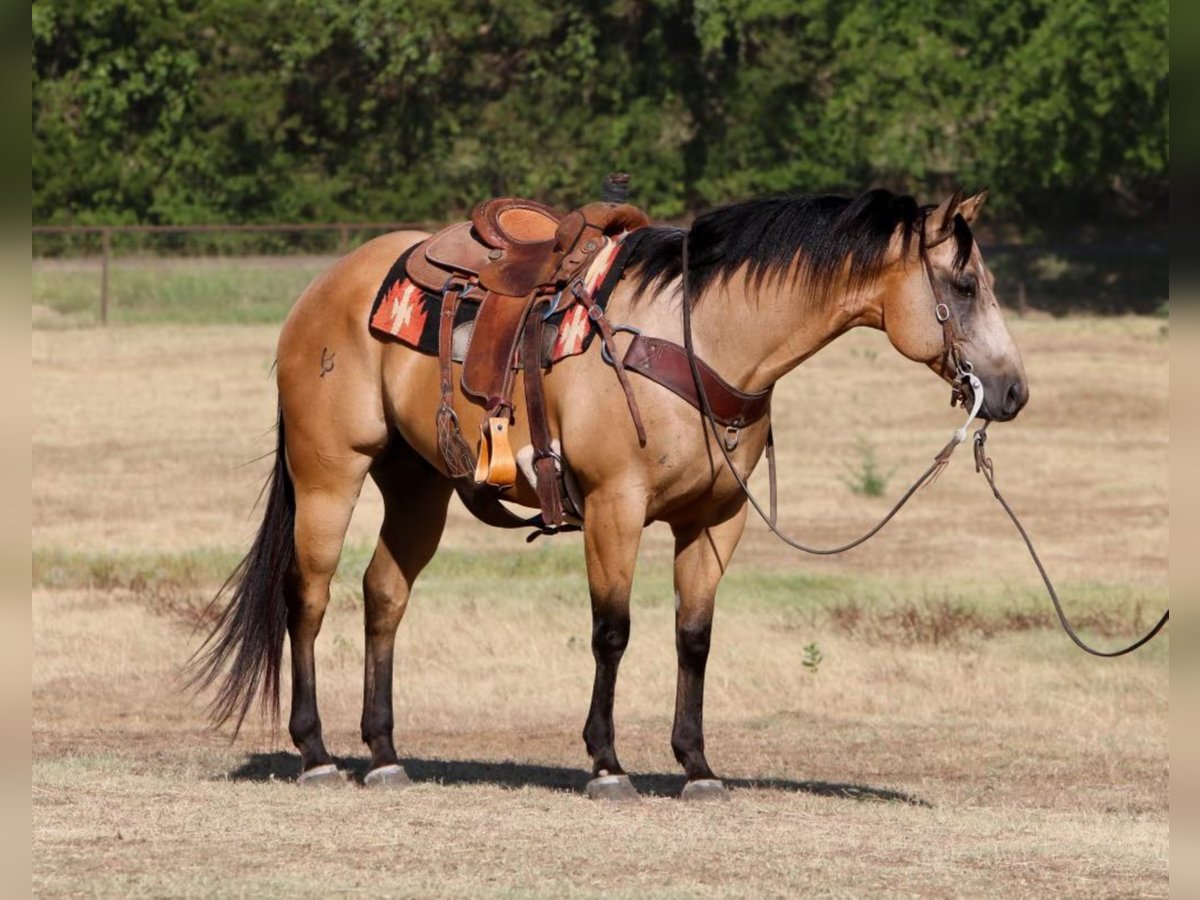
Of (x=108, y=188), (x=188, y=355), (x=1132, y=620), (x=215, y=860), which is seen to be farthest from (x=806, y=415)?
(x=215, y=860)

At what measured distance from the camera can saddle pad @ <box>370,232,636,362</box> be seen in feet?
28.6

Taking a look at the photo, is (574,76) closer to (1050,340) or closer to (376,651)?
(1050,340)

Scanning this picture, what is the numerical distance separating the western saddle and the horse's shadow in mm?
1204

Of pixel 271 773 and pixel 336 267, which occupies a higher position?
pixel 336 267

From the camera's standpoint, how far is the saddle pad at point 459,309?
28.6 ft

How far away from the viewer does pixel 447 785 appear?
917 cm

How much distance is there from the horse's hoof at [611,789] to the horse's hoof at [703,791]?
23 centimetres

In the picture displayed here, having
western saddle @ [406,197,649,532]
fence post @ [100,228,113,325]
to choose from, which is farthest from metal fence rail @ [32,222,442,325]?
western saddle @ [406,197,649,532]

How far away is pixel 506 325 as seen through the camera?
8898 millimetres

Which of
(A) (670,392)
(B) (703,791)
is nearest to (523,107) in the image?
(A) (670,392)

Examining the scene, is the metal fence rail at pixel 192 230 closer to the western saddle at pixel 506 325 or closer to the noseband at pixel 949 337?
the western saddle at pixel 506 325

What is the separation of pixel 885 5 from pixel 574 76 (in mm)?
6248

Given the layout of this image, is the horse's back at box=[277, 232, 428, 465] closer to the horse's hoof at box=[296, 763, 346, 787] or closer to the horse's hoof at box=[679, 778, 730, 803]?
the horse's hoof at box=[296, 763, 346, 787]

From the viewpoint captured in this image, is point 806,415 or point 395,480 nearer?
point 395,480
